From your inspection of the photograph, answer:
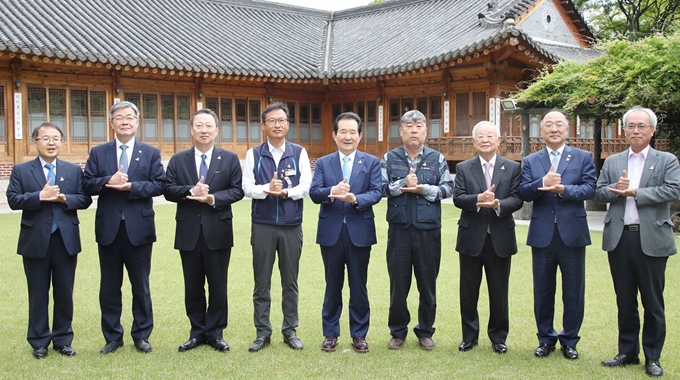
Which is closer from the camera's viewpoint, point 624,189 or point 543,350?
point 624,189

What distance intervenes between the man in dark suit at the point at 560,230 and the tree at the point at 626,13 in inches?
974

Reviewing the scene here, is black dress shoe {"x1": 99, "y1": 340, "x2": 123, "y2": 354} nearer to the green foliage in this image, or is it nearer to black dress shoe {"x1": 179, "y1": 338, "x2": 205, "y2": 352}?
black dress shoe {"x1": 179, "y1": 338, "x2": 205, "y2": 352}

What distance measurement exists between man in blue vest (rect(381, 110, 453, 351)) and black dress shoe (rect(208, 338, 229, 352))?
1.24 metres

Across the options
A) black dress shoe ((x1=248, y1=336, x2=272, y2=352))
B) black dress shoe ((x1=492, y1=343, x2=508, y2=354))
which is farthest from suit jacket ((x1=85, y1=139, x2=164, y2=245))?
black dress shoe ((x1=492, y1=343, x2=508, y2=354))

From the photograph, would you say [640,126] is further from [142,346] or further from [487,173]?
[142,346]

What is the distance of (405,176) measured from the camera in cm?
492

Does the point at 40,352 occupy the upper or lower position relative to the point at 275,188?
lower

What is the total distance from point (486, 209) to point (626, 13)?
91.2 feet

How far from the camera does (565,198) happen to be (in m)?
4.60

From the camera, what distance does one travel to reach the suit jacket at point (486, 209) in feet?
15.5

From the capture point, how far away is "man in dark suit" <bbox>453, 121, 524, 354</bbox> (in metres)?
4.73

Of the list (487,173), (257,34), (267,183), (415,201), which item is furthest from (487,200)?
(257,34)

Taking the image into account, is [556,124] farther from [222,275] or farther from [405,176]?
[222,275]

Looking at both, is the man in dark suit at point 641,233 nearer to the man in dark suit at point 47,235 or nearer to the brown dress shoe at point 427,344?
the brown dress shoe at point 427,344
